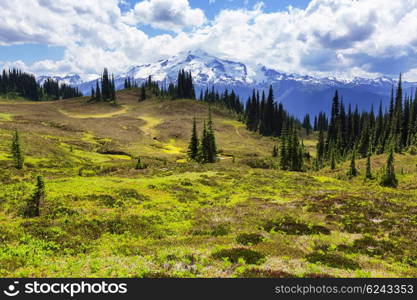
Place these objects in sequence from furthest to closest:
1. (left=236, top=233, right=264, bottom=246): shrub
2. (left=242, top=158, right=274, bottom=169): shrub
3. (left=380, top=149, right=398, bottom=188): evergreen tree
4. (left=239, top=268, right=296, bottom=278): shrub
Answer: (left=242, top=158, right=274, bottom=169): shrub
(left=380, top=149, right=398, bottom=188): evergreen tree
(left=236, top=233, right=264, bottom=246): shrub
(left=239, top=268, right=296, bottom=278): shrub

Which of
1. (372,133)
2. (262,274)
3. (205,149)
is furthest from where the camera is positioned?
(372,133)

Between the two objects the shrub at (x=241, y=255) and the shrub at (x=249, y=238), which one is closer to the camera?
the shrub at (x=241, y=255)

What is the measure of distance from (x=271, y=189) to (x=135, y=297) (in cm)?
3418

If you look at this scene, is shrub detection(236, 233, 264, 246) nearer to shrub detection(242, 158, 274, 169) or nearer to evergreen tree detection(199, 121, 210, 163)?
evergreen tree detection(199, 121, 210, 163)

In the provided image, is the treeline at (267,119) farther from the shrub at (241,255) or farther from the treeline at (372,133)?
the shrub at (241,255)

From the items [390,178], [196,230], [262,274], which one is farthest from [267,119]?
[262,274]

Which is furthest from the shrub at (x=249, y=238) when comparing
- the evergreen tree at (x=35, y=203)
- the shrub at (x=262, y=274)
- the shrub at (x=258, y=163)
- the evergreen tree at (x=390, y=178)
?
the shrub at (x=258, y=163)

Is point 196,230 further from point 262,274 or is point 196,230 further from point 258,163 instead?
point 258,163

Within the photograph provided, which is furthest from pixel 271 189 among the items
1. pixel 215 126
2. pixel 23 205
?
pixel 215 126

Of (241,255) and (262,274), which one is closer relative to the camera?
(262,274)

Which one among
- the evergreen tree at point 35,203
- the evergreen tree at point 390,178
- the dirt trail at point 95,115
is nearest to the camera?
the evergreen tree at point 35,203

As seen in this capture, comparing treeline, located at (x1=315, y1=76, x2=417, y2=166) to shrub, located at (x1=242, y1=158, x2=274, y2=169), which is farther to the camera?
treeline, located at (x1=315, y1=76, x2=417, y2=166)

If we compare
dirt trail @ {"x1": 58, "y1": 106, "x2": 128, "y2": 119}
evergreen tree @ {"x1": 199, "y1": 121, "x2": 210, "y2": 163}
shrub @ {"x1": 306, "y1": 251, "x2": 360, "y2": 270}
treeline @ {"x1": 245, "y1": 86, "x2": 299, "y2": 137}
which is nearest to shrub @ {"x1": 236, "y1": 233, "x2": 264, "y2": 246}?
shrub @ {"x1": 306, "y1": 251, "x2": 360, "y2": 270}

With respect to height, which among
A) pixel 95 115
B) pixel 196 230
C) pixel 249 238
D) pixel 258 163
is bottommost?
pixel 258 163
